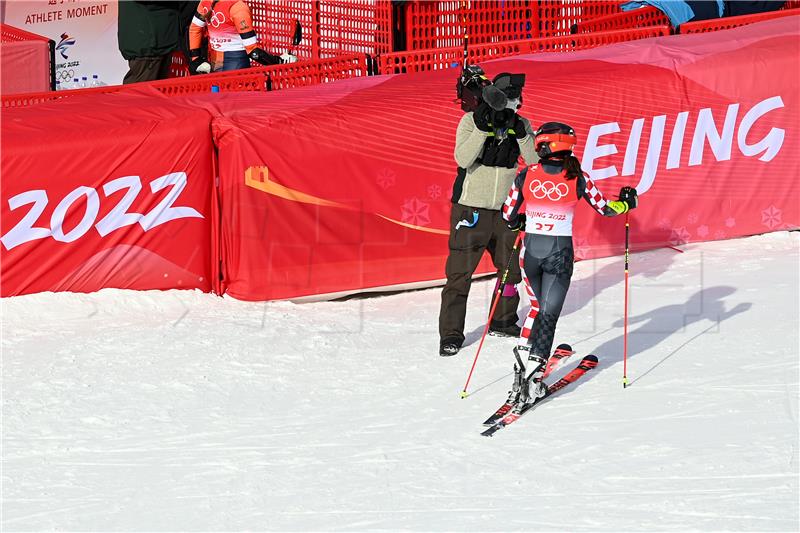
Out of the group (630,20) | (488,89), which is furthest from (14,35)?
(488,89)

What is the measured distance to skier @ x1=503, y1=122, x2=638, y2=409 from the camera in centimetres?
758

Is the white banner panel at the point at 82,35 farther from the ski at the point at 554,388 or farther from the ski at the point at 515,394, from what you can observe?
the ski at the point at 554,388

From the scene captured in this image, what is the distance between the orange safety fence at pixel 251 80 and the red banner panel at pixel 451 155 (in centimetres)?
141

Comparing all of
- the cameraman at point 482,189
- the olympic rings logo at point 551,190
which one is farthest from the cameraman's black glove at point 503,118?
the olympic rings logo at point 551,190

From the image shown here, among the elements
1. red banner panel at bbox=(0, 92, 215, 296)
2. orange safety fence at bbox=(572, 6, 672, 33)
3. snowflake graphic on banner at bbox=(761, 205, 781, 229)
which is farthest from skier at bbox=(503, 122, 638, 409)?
orange safety fence at bbox=(572, 6, 672, 33)

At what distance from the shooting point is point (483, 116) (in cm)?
849

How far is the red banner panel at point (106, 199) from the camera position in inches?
386

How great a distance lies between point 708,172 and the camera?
11.1 meters

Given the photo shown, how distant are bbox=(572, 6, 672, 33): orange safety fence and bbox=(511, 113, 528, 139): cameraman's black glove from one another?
16.4 ft

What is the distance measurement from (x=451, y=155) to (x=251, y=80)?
2.66 m

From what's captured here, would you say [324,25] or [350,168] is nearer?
[350,168]

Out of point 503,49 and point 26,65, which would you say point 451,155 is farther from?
point 26,65

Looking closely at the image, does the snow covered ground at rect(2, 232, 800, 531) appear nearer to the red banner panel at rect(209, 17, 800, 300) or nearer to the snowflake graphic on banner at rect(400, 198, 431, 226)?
the red banner panel at rect(209, 17, 800, 300)

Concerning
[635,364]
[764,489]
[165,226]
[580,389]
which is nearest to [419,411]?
[580,389]
